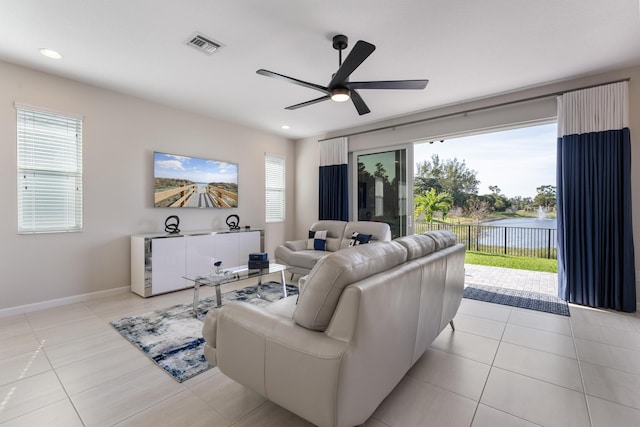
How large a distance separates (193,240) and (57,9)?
9.12ft

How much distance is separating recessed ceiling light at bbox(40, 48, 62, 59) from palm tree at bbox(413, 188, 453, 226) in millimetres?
7250

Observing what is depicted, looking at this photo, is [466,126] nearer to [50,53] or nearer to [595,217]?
[595,217]

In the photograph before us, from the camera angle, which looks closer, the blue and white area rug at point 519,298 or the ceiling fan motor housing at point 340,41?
the ceiling fan motor housing at point 340,41

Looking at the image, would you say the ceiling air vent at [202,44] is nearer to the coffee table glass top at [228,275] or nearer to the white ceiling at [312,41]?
the white ceiling at [312,41]

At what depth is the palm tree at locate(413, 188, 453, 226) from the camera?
24.1 ft

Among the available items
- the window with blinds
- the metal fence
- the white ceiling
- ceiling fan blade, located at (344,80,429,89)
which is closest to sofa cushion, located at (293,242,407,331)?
ceiling fan blade, located at (344,80,429,89)

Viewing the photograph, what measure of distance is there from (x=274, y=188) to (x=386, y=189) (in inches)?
94.5

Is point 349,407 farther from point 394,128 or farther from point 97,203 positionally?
point 394,128

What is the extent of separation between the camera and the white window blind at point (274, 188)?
6.00m

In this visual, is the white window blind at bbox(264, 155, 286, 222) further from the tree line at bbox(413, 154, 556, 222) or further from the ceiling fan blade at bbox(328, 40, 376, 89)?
the tree line at bbox(413, 154, 556, 222)

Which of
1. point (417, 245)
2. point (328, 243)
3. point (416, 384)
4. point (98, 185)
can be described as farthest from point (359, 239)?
point (98, 185)

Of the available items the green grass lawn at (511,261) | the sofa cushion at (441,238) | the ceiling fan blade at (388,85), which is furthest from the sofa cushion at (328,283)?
the green grass lawn at (511,261)

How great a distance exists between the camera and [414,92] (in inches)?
150

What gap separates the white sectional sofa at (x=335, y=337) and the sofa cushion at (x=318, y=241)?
3051mm
